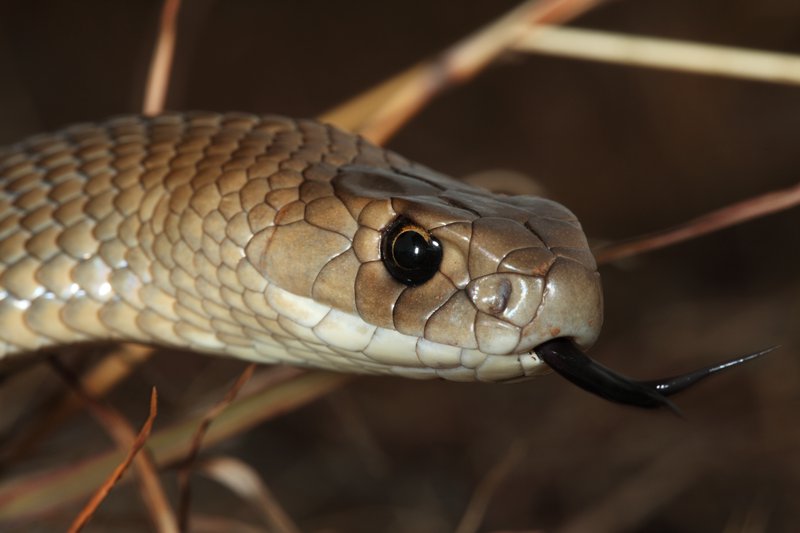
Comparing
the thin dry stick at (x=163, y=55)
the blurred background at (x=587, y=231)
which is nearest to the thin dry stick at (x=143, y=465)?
the blurred background at (x=587, y=231)

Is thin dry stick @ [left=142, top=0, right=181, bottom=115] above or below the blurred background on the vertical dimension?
above

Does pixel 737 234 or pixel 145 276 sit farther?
pixel 737 234

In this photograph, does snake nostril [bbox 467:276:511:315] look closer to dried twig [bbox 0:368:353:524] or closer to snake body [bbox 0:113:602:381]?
snake body [bbox 0:113:602:381]

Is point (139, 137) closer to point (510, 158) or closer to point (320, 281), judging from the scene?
point (320, 281)

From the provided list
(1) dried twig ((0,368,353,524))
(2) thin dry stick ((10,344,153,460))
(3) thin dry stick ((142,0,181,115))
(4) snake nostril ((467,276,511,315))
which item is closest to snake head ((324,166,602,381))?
(4) snake nostril ((467,276,511,315))

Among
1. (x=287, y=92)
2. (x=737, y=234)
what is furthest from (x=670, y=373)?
(x=287, y=92)

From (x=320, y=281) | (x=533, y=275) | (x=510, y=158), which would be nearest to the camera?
(x=533, y=275)
